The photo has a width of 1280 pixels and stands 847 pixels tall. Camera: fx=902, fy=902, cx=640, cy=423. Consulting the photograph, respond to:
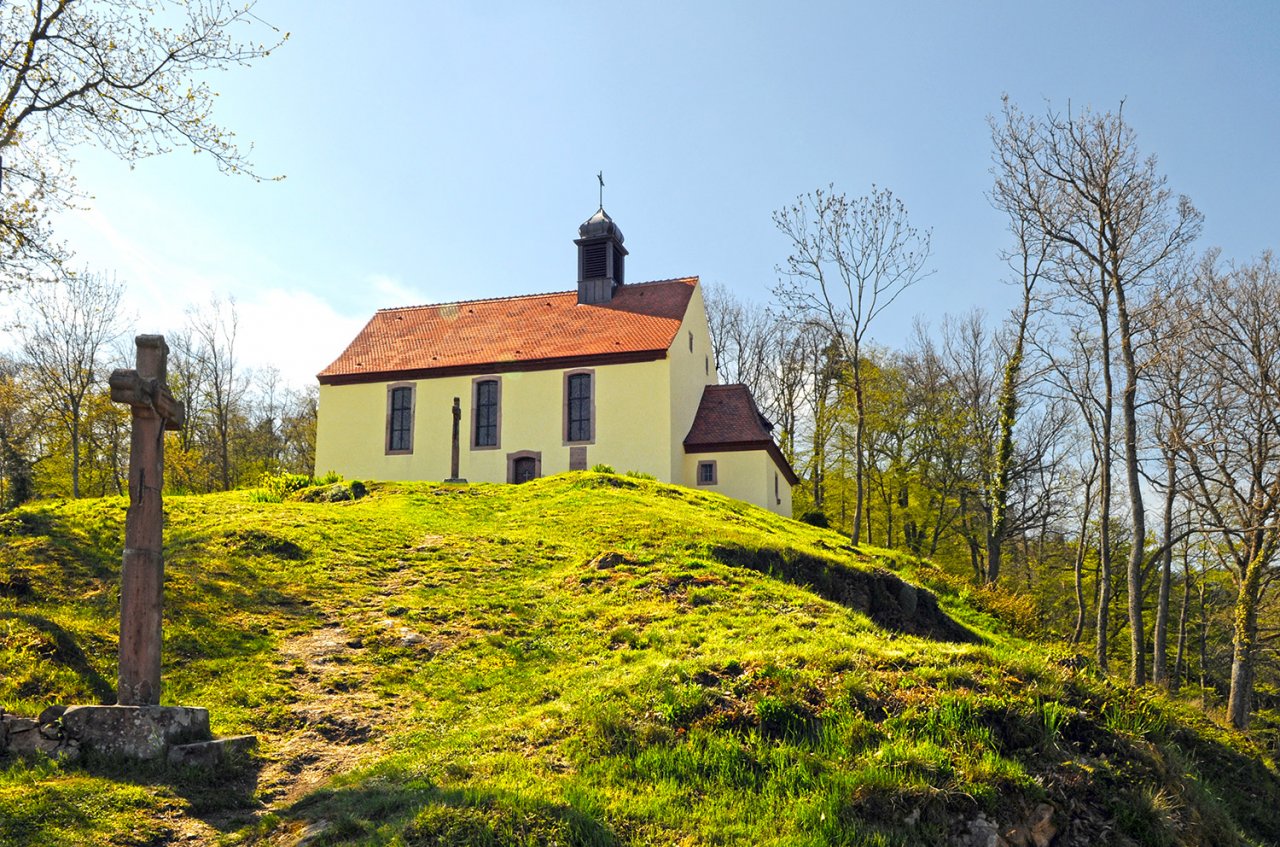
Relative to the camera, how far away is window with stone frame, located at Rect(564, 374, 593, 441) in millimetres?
29906

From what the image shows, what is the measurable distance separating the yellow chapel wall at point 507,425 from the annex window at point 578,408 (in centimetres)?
19

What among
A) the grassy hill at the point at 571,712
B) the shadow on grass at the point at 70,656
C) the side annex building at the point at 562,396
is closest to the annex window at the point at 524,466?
the side annex building at the point at 562,396

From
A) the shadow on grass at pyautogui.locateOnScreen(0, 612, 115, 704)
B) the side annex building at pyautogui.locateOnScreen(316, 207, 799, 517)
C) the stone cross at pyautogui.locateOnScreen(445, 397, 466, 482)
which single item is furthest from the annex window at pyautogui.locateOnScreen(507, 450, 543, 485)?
the shadow on grass at pyautogui.locateOnScreen(0, 612, 115, 704)

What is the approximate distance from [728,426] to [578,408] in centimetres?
515

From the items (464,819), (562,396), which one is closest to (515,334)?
(562,396)

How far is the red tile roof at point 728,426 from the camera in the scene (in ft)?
98.0

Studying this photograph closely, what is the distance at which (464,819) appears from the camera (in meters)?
6.35

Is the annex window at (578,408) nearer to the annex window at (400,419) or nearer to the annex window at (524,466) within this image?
the annex window at (524,466)

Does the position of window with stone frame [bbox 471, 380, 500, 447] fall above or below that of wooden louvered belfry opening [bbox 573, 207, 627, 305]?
below

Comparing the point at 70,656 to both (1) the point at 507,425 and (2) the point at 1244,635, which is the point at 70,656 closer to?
(1) the point at 507,425

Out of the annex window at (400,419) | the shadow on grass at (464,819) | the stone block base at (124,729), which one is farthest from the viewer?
the annex window at (400,419)

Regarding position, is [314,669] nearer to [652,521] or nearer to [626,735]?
[626,735]

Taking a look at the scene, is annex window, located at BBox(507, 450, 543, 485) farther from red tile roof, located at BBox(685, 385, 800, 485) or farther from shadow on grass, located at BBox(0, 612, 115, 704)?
shadow on grass, located at BBox(0, 612, 115, 704)

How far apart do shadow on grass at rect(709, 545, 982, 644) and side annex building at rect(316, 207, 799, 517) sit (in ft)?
40.8
